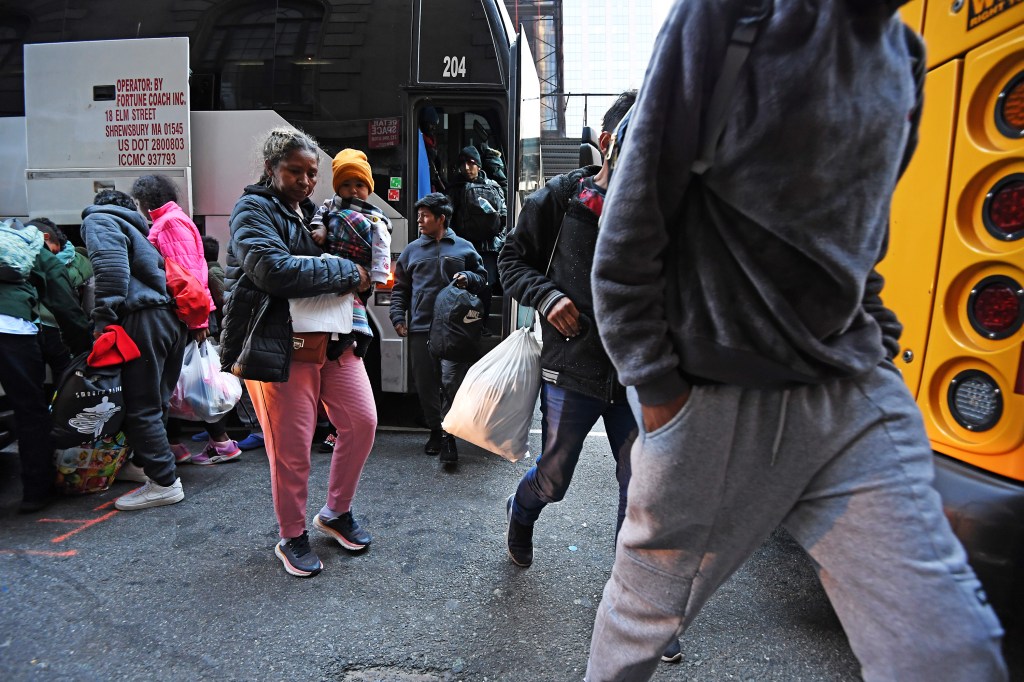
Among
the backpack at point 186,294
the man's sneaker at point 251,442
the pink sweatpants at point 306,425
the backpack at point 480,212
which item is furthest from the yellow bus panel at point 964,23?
→ the man's sneaker at point 251,442

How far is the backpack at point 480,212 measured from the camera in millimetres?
5406

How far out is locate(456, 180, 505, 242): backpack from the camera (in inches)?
213

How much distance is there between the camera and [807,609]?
2.37 m

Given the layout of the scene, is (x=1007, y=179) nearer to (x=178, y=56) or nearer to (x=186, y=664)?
(x=186, y=664)

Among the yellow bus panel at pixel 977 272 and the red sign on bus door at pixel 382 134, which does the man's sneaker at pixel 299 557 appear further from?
the red sign on bus door at pixel 382 134

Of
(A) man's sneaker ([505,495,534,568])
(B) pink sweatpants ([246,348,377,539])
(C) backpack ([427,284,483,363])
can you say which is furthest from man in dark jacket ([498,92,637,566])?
(C) backpack ([427,284,483,363])

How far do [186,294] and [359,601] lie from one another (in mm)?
2219

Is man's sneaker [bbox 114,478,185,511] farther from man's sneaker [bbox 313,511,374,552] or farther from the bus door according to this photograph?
the bus door

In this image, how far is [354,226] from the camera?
105 inches

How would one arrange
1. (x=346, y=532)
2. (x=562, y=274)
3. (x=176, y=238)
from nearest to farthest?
(x=562, y=274) < (x=346, y=532) < (x=176, y=238)

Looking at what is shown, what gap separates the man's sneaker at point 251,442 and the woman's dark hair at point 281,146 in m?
2.64

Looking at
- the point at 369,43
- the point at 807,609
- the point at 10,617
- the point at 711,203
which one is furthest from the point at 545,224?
the point at 369,43

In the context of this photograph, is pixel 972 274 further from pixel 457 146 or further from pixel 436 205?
pixel 457 146

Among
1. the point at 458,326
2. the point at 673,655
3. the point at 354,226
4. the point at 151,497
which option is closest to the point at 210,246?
the point at 151,497
